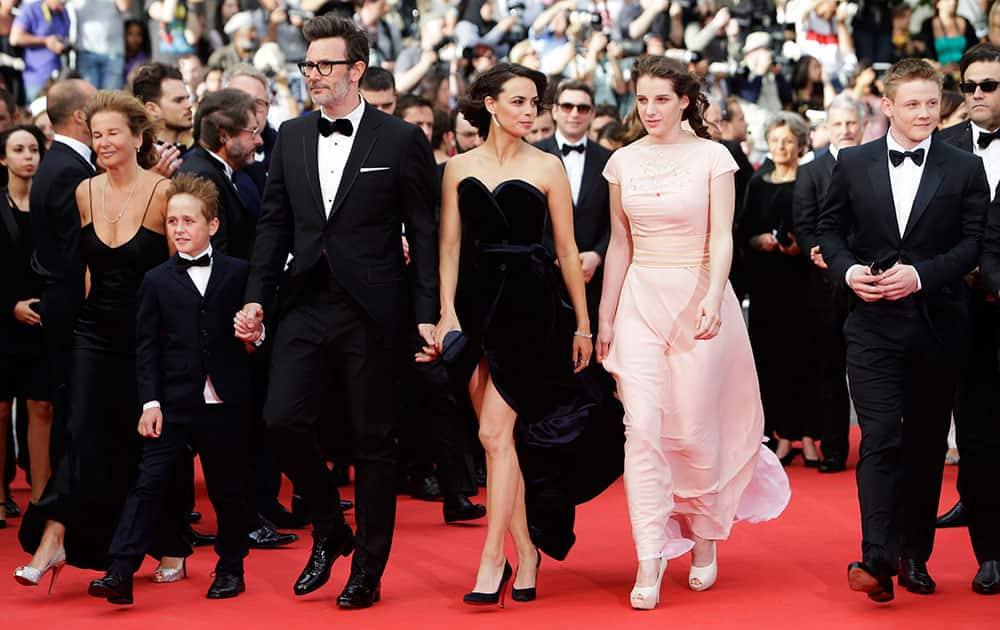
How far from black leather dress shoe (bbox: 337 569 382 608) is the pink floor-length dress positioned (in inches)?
38.5

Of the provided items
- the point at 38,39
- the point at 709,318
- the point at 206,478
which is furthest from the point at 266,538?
the point at 38,39

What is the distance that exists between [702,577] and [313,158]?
2133 millimetres

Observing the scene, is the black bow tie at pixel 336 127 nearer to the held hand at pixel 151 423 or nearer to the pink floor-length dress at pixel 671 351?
the pink floor-length dress at pixel 671 351

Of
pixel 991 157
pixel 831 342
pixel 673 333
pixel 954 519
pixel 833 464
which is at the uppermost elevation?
pixel 991 157

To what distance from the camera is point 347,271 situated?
5.41 metres

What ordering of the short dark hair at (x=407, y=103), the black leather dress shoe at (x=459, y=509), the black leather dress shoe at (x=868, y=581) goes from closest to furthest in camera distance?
the black leather dress shoe at (x=868, y=581)
the black leather dress shoe at (x=459, y=509)
the short dark hair at (x=407, y=103)

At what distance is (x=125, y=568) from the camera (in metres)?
5.55

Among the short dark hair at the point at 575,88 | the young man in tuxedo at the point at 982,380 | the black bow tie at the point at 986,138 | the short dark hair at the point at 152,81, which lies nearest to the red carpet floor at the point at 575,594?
the young man in tuxedo at the point at 982,380

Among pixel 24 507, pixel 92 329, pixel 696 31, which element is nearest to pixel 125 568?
pixel 92 329

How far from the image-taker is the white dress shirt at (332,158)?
5.46 m

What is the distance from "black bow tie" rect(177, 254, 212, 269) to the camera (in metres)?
5.73

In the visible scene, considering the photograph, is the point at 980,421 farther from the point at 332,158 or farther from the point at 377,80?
the point at 377,80

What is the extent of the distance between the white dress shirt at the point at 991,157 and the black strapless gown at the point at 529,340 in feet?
5.81

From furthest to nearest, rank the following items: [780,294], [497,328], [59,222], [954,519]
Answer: [780,294]
[954,519]
[59,222]
[497,328]
